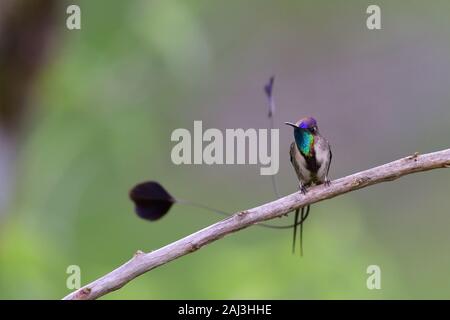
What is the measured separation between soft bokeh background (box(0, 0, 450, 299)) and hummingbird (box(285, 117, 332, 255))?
128cm

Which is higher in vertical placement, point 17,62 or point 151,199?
point 17,62

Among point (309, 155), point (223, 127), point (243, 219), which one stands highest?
point (223, 127)

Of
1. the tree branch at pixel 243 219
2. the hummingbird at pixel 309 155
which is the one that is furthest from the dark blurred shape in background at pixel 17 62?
the tree branch at pixel 243 219

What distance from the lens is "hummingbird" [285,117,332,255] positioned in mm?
1214

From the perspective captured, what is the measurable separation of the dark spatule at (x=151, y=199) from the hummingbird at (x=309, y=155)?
→ 0.73ft

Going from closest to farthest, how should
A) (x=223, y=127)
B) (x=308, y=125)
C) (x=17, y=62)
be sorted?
(x=308, y=125) < (x=17, y=62) < (x=223, y=127)

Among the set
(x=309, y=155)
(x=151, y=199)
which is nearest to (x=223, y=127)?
(x=309, y=155)

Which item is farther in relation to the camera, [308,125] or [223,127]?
[223,127]

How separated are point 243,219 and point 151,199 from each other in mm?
158

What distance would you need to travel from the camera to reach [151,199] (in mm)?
1120

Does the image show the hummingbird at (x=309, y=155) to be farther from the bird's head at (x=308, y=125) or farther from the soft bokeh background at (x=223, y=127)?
the soft bokeh background at (x=223, y=127)

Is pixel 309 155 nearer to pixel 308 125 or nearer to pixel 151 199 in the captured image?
pixel 308 125

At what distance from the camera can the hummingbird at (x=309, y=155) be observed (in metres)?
1.21
